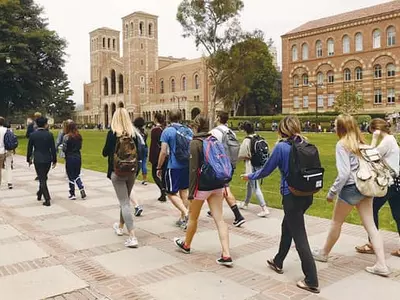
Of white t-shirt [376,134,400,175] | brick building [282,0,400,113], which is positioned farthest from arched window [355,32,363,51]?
white t-shirt [376,134,400,175]

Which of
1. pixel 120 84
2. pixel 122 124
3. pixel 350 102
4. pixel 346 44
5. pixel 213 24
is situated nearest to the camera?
pixel 122 124

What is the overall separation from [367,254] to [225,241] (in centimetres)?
197

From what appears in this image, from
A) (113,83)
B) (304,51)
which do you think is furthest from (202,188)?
(113,83)

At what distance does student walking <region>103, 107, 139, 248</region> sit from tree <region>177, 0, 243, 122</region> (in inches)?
872

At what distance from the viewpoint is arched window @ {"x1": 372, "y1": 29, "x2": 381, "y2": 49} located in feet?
165

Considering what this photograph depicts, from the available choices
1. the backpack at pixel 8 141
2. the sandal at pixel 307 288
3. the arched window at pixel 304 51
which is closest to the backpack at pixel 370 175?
the sandal at pixel 307 288

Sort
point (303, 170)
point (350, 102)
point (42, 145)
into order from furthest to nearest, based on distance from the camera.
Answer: point (350, 102) < point (42, 145) < point (303, 170)

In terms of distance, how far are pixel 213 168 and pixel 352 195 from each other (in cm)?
160

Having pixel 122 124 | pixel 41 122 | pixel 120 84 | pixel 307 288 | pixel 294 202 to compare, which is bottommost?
pixel 307 288

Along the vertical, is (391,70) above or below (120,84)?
below

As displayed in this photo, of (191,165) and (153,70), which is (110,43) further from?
(191,165)

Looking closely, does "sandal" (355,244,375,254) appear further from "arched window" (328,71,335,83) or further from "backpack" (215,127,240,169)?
"arched window" (328,71,335,83)

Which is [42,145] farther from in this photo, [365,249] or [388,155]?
[388,155]

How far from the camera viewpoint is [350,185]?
480cm
